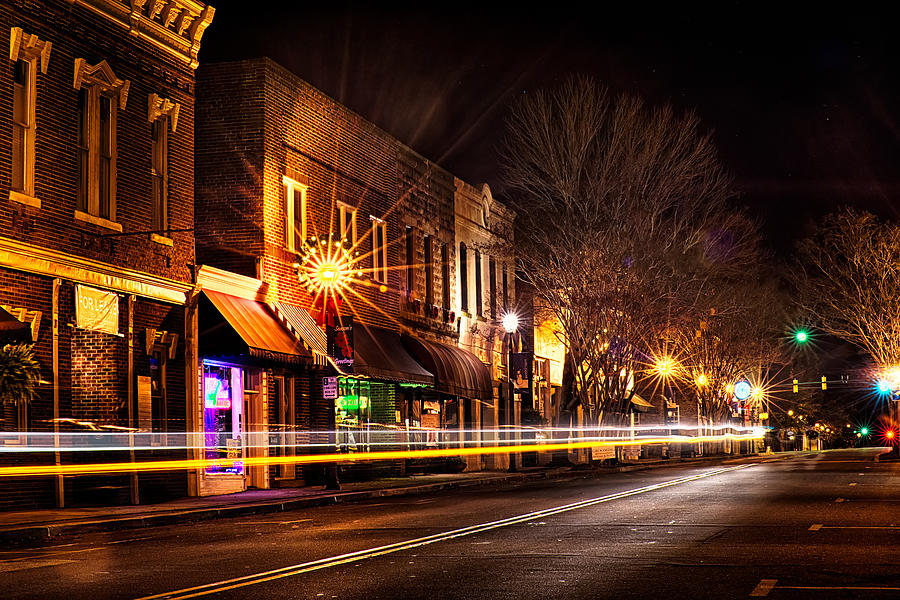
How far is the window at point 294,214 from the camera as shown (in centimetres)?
3092

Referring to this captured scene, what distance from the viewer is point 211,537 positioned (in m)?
15.6

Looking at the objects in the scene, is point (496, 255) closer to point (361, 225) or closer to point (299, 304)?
point (361, 225)

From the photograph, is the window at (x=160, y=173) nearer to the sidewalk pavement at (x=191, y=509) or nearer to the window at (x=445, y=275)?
the sidewalk pavement at (x=191, y=509)

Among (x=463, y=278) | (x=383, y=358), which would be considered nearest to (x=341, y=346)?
(x=383, y=358)

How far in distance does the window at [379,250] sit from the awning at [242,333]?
7339 millimetres

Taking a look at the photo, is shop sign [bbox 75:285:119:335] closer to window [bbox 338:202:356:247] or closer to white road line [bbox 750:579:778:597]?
window [bbox 338:202:356:247]

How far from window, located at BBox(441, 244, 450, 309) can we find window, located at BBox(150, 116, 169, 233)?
648 inches

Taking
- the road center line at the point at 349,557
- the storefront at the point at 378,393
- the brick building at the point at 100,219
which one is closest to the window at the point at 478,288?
the storefront at the point at 378,393

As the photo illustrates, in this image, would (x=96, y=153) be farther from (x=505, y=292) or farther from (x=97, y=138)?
(x=505, y=292)

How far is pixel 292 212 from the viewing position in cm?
3133

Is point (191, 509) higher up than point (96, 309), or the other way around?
point (96, 309)

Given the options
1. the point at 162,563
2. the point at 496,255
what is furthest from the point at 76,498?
the point at 496,255

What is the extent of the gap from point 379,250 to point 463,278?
311 inches

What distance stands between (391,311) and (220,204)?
835 cm
